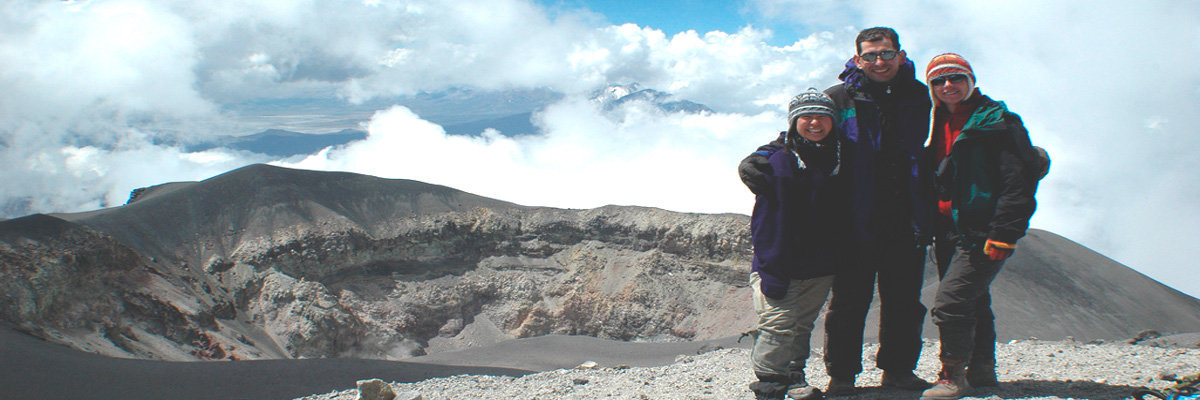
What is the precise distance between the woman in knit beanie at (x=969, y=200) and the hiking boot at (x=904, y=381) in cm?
21

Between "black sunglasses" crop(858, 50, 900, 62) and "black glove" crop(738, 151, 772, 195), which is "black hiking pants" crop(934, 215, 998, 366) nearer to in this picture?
"black sunglasses" crop(858, 50, 900, 62)

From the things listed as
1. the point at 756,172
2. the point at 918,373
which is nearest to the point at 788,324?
the point at 756,172

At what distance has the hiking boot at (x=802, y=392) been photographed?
4266mm

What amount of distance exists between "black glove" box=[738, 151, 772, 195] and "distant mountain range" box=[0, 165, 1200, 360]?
1516 centimetres

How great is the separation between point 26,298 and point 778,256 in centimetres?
1825

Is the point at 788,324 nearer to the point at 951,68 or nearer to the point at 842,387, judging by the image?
the point at 842,387

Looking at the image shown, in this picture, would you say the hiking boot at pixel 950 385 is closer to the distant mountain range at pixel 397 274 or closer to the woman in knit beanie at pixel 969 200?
the woman in knit beanie at pixel 969 200

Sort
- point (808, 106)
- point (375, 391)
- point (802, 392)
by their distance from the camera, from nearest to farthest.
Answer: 1. point (808, 106)
2. point (802, 392)
3. point (375, 391)

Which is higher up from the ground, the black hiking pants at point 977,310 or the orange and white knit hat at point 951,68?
the orange and white knit hat at point 951,68

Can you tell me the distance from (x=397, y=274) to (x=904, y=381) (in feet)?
83.2

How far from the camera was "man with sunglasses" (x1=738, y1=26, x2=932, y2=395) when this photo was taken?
421 cm

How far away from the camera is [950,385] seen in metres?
4.34

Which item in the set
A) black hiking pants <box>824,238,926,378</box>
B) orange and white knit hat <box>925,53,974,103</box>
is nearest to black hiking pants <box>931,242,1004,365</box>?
black hiking pants <box>824,238,926,378</box>

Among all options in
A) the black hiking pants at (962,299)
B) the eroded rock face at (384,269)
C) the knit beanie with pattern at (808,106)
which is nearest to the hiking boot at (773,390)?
the black hiking pants at (962,299)
